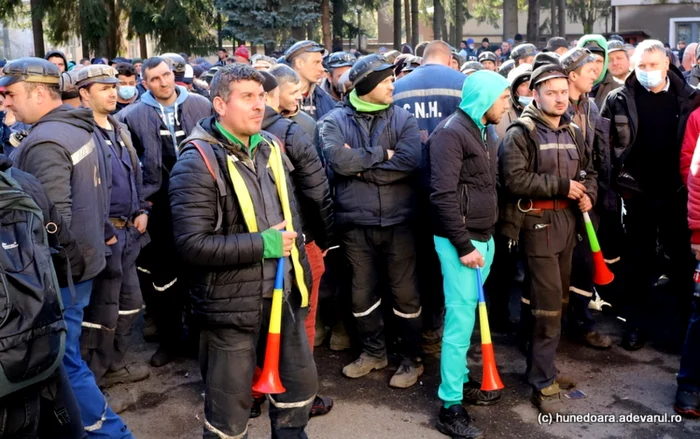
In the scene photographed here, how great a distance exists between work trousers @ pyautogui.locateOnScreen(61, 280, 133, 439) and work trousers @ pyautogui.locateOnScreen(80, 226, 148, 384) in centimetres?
57

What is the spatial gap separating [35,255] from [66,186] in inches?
48.7

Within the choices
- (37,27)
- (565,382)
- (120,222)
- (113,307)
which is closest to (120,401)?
(113,307)

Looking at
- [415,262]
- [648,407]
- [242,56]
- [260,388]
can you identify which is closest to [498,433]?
[648,407]

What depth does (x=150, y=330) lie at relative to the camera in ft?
22.1

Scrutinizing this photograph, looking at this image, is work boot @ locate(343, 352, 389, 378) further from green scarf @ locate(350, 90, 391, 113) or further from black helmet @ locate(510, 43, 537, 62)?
black helmet @ locate(510, 43, 537, 62)

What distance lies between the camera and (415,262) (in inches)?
226

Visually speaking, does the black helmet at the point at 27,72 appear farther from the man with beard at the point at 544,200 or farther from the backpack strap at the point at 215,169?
the man with beard at the point at 544,200

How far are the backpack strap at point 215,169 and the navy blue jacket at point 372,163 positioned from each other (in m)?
1.75

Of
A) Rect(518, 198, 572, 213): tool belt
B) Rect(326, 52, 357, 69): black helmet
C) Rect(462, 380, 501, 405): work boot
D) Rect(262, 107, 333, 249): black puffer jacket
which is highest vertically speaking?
Rect(326, 52, 357, 69): black helmet

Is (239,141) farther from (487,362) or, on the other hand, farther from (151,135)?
(151,135)

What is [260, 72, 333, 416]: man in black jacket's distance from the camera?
462 cm

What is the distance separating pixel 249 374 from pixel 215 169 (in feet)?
3.29

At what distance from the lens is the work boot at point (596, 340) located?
612 cm

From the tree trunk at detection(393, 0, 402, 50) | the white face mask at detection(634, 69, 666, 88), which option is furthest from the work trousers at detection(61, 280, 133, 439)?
the tree trunk at detection(393, 0, 402, 50)
